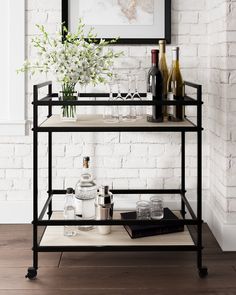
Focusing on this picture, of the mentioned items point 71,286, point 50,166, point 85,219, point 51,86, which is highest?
point 51,86

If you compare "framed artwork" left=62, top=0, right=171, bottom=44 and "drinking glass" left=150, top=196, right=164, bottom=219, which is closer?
"drinking glass" left=150, top=196, right=164, bottom=219

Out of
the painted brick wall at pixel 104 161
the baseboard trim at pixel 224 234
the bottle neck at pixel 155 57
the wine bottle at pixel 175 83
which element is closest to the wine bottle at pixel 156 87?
the bottle neck at pixel 155 57

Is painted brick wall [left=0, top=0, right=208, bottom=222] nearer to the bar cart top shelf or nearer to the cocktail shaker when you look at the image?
the cocktail shaker

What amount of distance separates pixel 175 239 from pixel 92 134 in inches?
33.7

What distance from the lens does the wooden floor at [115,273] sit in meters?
2.21

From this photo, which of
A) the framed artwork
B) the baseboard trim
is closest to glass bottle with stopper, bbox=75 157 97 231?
the baseboard trim

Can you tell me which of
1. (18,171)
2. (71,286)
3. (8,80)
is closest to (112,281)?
(71,286)

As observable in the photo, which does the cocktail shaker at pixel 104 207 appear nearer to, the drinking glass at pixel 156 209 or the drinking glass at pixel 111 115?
the drinking glass at pixel 156 209

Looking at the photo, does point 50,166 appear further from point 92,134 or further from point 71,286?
point 71,286

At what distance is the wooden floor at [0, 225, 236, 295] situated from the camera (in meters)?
2.21

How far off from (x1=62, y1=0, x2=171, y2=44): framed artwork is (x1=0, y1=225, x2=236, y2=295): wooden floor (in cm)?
119

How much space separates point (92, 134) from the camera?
120 inches

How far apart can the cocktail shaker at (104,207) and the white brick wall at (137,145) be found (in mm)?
495

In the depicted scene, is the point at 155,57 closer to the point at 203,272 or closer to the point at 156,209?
the point at 156,209
